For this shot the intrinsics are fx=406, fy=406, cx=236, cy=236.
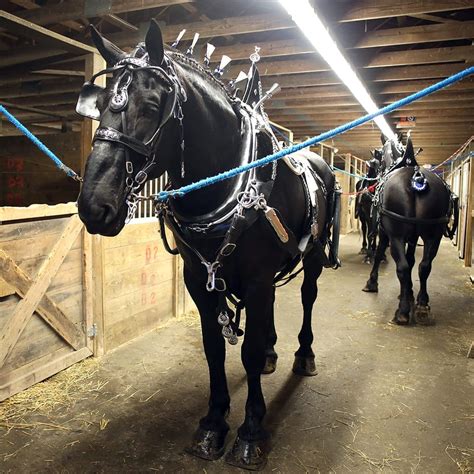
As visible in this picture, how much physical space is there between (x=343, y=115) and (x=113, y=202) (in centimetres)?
674

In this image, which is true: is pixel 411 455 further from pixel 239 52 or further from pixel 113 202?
pixel 239 52

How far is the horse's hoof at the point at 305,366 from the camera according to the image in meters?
2.76

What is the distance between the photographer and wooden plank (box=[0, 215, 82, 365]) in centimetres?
231

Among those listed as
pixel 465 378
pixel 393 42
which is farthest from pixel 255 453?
pixel 393 42

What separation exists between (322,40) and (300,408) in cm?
275

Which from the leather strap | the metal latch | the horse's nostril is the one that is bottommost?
the metal latch

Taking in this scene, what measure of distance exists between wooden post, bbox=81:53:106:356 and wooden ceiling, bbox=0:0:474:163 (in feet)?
1.90

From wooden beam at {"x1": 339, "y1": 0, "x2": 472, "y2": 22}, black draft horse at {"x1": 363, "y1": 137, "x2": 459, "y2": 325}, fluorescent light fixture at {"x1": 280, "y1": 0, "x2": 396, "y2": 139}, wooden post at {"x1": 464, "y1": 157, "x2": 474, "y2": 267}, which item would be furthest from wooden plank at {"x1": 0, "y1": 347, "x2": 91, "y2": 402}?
wooden post at {"x1": 464, "y1": 157, "x2": 474, "y2": 267}

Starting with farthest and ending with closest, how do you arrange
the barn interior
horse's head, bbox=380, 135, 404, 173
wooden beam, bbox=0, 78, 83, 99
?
wooden beam, bbox=0, 78, 83, 99 → horse's head, bbox=380, 135, 404, 173 → the barn interior

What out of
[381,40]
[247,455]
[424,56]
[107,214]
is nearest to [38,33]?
[107,214]

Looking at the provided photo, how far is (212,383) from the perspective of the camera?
6.73 feet

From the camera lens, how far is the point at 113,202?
124 centimetres

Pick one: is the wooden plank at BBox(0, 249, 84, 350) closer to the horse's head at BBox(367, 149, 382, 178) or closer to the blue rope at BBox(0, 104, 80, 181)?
the blue rope at BBox(0, 104, 80, 181)

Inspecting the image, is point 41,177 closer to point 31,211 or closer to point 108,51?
point 31,211
